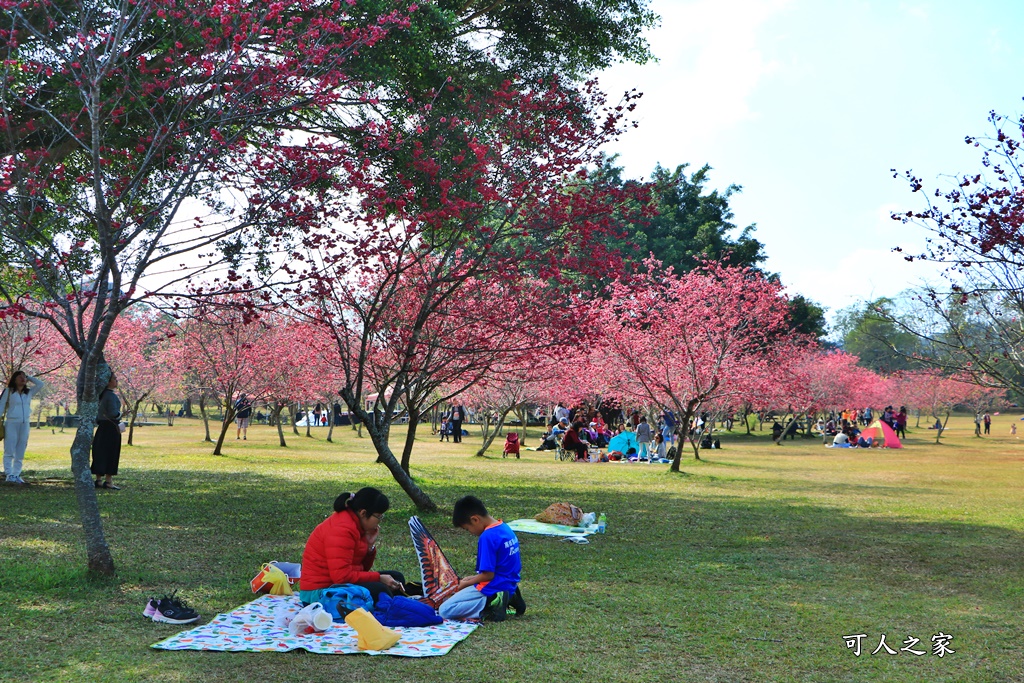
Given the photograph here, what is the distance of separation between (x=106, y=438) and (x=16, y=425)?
5.20 ft

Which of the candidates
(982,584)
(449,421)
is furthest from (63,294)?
(449,421)

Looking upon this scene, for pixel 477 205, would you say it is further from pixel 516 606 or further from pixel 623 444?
pixel 623 444

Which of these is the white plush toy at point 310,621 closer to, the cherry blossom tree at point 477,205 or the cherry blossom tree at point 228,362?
the cherry blossom tree at point 477,205

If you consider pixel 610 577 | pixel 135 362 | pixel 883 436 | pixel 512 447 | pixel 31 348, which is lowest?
pixel 610 577

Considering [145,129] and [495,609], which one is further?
[145,129]

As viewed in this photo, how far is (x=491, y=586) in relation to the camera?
603 centimetres

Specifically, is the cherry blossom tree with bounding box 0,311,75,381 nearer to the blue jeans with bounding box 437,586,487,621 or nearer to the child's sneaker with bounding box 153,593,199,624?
the child's sneaker with bounding box 153,593,199,624

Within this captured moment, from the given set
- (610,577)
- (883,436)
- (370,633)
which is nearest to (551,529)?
(610,577)

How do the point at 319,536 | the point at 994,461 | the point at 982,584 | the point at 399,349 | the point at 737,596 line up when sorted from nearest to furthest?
the point at 319,536, the point at 737,596, the point at 982,584, the point at 399,349, the point at 994,461

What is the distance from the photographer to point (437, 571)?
6332 millimetres

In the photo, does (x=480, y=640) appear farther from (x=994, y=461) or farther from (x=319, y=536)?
(x=994, y=461)

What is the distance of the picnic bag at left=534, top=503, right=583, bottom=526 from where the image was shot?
410 inches

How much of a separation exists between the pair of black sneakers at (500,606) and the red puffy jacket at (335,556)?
789 millimetres

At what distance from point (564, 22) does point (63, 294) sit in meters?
7.79
